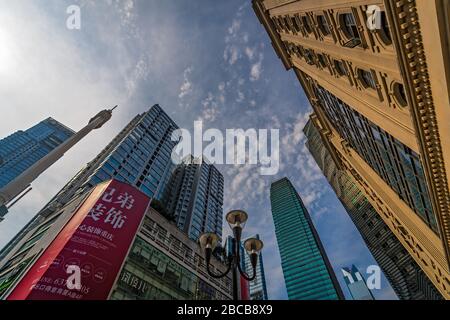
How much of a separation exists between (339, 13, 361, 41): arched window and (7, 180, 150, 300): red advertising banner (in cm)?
2485

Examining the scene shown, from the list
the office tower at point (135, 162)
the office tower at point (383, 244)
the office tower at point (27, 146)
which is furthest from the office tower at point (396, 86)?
the office tower at point (27, 146)

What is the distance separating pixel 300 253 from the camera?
151500 millimetres

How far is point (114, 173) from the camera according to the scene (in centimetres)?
6731

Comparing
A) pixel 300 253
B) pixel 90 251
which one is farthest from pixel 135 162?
pixel 300 253

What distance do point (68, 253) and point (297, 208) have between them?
161 meters

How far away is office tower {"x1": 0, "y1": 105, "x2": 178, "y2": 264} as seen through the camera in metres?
65.1

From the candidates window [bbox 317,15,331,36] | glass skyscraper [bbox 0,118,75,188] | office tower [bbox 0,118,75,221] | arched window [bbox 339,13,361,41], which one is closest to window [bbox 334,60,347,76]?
window [bbox 317,15,331,36]

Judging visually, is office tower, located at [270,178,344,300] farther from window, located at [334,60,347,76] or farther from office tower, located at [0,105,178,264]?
window, located at [334,60,347,76]

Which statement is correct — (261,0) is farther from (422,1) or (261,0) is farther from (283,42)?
(422,1)

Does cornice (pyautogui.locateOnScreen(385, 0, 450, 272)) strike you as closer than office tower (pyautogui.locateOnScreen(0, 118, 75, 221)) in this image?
Yes

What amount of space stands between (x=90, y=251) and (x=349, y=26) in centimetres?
2562

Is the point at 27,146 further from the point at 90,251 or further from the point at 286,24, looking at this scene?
the point at 286,24
